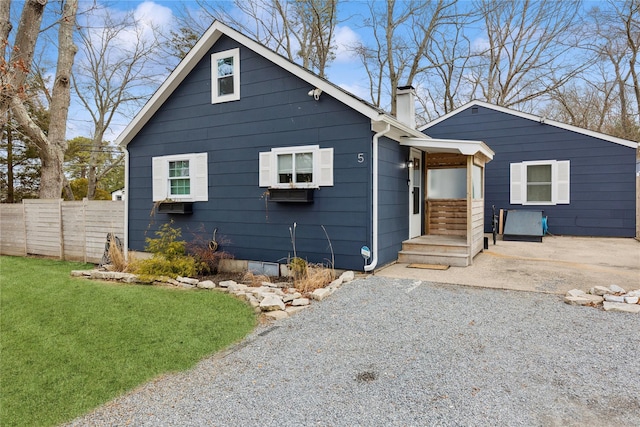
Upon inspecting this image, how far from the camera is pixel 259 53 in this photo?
7266 mm

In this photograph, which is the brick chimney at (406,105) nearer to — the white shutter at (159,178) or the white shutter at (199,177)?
the white shutter at (199,177)

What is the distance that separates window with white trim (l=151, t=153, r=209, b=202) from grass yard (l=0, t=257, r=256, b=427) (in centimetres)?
235

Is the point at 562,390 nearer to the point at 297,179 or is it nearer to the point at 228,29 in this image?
the point at 297,179

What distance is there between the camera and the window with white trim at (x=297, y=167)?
261 inches

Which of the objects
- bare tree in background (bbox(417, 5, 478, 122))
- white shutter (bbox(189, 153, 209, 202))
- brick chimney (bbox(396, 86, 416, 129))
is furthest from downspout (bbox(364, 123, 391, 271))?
bare tree in background (bbox(417, 5, 478, 122))

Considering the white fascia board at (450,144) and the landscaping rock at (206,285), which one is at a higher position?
the white fascia board at (450,144)

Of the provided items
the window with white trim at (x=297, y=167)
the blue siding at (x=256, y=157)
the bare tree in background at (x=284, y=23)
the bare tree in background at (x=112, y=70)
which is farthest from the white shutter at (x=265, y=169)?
the bare tree in background at (x=112, y=70)

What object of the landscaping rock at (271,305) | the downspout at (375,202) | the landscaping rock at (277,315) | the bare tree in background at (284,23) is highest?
the bare tree in background at (284,23)

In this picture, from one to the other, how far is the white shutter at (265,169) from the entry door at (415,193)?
292 cm

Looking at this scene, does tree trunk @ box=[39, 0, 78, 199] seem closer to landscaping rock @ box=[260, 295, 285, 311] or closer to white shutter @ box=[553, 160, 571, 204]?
landscaping rock @ box=[260, 295, 285, 311]

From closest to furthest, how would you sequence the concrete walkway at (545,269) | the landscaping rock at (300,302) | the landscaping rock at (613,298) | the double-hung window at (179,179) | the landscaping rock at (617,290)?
the landscaping rock at (613,298) < the landscaping rock at (617,290) < the landscaping rock at (300,302) < the concrete walkway at (545,269) < the double-hung window at (179,179)

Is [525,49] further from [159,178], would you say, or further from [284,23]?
[159,178]

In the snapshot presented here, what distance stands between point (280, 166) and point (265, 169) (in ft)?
1.03

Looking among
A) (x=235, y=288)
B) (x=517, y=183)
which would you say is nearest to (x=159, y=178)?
(x=235, y=288)
